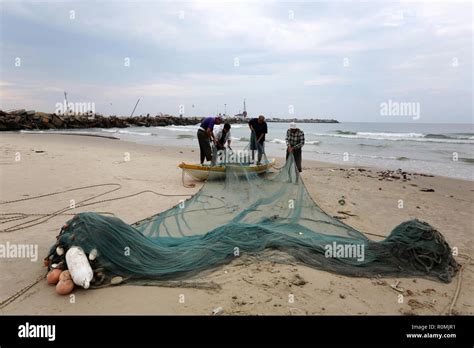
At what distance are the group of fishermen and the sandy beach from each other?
1.13 metres

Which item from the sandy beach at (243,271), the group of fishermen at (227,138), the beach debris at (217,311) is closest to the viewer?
the beach debris at (217,311)

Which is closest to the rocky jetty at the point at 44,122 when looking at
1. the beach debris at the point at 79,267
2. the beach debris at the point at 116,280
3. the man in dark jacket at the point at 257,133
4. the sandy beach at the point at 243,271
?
the sandy beach at the point at 243,271

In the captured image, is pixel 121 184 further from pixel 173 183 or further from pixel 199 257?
pixel 199 257

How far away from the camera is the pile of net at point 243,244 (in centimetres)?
331

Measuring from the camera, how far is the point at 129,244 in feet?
11.3

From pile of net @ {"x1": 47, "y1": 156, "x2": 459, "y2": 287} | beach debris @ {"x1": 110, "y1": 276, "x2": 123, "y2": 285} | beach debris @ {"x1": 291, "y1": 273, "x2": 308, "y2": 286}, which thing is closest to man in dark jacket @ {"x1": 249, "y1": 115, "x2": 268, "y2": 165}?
pile of net @ {"x1": 47, "y1": 156, "x2": 459, "y2": 287}

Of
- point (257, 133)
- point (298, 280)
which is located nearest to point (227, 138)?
point (257, 133)

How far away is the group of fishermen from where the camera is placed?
8547 millimetres

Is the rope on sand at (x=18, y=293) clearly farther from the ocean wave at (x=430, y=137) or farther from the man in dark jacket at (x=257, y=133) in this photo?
the ocean wave at (x=430, y=137)

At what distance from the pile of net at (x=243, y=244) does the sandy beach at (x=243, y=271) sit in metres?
0.18

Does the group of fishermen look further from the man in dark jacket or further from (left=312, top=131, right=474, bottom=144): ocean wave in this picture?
(left=312, top=131, right=474, bottom=144): ocean wave
